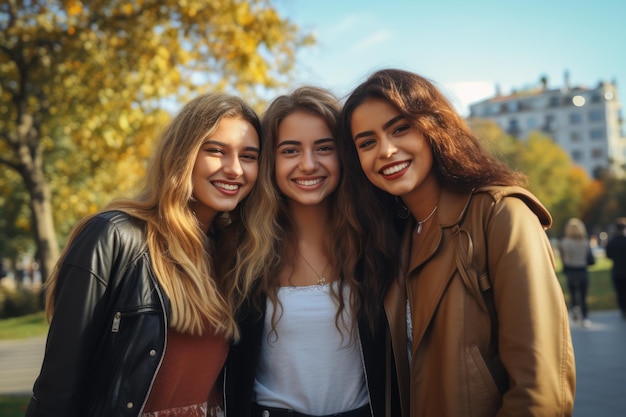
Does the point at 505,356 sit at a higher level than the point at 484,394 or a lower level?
higher

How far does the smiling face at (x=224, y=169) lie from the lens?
3.04 metres

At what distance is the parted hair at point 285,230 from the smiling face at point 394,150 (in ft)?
1.38

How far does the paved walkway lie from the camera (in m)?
5.88

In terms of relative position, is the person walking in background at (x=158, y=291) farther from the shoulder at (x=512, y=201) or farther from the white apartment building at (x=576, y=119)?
the white apartment building at (x=576, y=119)

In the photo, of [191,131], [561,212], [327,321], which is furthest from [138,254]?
[561,212]

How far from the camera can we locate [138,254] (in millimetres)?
2623

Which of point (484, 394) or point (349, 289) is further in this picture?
point (349, 289)

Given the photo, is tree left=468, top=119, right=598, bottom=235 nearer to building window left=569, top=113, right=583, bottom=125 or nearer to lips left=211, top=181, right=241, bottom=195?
building window left=569, top=113, right=583, bottom=125

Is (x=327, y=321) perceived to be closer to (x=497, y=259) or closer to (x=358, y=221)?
(x=358, y=221)

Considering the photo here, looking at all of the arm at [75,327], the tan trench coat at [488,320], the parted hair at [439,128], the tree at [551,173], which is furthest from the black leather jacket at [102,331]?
the tree at [551,173]

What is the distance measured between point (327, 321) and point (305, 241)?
610 millimetres

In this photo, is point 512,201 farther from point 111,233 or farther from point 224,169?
point 111,233

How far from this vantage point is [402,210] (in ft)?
10.5

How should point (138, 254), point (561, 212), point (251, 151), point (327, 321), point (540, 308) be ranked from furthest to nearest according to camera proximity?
point (561, 212) → point (251, 151) → point (327, 321) → point (138, 254) → point (540, 308)
